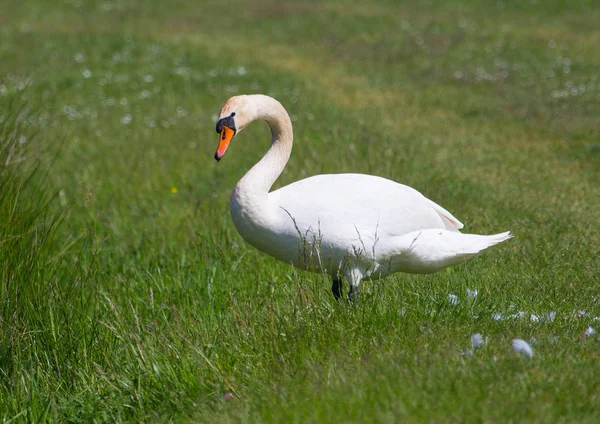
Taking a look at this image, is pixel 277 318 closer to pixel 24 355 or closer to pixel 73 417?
pixel 73 417

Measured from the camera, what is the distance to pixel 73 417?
4.30 metres

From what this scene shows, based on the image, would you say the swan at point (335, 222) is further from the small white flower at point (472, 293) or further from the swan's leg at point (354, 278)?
the small white flower at point (472, 293)

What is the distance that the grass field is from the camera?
3529 mm

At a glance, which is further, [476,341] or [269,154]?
[269,154]

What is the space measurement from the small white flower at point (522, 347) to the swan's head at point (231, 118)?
2.02 metres

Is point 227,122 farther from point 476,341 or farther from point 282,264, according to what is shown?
point 476,341

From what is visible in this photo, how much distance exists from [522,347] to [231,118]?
2193 millimetres

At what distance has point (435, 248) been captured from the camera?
493 centimetres

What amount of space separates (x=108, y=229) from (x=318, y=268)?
3826 millimetres

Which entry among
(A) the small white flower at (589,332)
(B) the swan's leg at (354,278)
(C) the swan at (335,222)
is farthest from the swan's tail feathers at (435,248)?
(A) the small white flower at (589,332)

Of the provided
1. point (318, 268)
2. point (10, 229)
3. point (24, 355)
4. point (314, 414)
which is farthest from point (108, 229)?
point (314, 414)

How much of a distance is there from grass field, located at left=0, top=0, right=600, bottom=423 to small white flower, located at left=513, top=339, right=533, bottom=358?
0.16ft

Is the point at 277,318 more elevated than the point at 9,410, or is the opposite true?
the point at 277,318

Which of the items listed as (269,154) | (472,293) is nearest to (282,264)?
(269,154)
